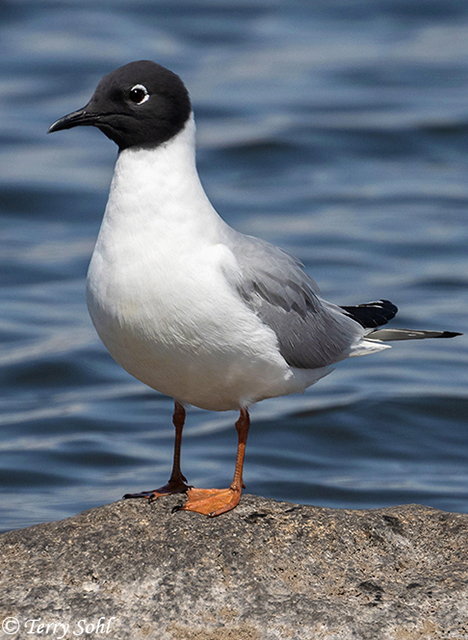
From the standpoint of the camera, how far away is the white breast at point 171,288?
5973 millimetres

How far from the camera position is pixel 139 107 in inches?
244

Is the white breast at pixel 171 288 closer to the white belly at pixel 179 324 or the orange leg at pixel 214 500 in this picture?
the white belly at pixel 179 324

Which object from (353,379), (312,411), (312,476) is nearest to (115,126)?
(312,476)

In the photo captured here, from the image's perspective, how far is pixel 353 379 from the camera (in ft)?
42.9

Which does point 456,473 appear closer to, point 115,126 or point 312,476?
point 312,476

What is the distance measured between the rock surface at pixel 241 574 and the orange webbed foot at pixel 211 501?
57mm

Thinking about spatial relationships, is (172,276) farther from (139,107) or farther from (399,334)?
(399,334)

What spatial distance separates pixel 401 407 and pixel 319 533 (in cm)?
650

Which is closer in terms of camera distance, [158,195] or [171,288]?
[171,288]

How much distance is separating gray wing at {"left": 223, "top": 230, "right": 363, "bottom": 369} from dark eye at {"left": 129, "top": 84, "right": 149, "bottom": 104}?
3.27 ft

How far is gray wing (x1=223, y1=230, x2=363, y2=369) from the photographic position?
21.4ft
